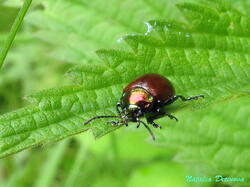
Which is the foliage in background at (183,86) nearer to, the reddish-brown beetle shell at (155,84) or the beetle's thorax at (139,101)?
the reddish-brown beetle shell at (155,84)

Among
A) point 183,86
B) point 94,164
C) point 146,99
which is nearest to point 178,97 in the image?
point 183,86


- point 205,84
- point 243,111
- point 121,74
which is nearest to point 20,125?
point 121,74

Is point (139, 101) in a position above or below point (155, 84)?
below

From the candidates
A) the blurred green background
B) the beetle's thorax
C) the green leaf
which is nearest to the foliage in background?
the green leaf

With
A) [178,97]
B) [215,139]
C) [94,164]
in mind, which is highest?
[178,97]

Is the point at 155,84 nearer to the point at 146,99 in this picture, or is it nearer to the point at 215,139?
the point at 146,99

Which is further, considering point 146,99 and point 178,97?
point 146,99

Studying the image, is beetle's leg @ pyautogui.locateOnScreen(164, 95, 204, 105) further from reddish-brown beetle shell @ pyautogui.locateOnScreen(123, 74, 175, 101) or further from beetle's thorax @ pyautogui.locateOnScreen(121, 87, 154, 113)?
beetle's thorax @ pyautogui.locateOnScreen(121, 87, 154, 113)

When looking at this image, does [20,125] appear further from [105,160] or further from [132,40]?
[105,160]
